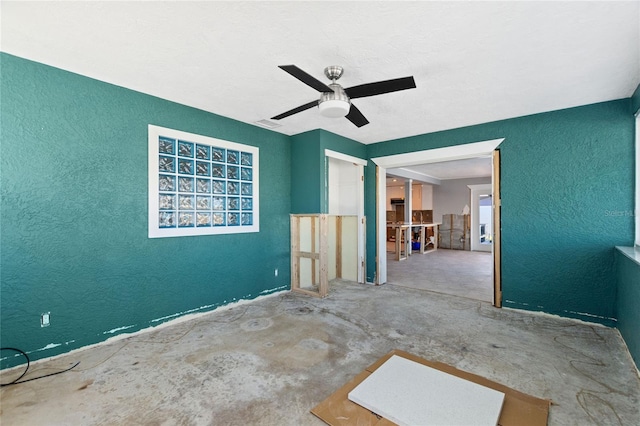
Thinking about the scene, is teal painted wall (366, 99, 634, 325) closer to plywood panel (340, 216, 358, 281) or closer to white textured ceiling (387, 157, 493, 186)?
plywood panel (340, 216, 358, 281)

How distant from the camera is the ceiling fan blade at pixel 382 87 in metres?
2.08

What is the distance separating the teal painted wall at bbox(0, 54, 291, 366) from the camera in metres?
2.34

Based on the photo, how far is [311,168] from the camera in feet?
14.4

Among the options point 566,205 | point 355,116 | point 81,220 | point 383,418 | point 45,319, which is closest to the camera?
point 383,418

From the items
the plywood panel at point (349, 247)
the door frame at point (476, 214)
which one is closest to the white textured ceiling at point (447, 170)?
the door frame at point (476, 214)

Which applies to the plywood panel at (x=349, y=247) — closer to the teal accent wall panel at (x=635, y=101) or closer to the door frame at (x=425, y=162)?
the door frame at (x=425, y=162)

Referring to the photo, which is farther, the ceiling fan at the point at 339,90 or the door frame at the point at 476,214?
the door frame at the point at 476,214

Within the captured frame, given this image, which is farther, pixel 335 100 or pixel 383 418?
pixel 335 100

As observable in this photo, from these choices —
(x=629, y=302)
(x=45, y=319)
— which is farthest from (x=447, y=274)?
(x=45, y=319)

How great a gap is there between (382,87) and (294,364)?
2.36 meters

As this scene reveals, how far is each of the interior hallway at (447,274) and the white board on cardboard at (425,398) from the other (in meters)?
2.49

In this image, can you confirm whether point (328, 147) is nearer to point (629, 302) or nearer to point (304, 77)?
point (304, 77)

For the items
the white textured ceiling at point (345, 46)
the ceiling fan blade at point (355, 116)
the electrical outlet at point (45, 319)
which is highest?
the white textured ceiling at point (345, 46)

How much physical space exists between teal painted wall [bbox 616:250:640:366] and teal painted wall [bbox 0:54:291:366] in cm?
418
